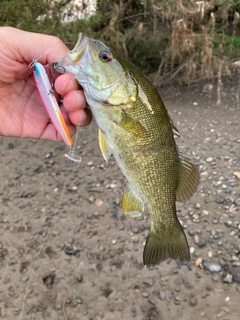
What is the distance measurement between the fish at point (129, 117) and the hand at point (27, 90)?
0.36ft

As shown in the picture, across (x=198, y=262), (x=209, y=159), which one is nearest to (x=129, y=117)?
(x=198, y=262)

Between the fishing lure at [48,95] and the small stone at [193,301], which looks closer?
the fishing lure at [48,95]

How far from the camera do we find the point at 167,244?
193cm

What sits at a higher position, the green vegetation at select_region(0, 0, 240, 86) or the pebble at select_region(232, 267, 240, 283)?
the green vegetation at select_region(0, 0, 240, 86)

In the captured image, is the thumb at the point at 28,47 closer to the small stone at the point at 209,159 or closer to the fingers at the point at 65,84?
the fingers at the point at 65,84

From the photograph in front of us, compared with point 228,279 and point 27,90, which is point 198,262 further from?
point 27,90

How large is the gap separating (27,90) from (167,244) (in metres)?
1.26

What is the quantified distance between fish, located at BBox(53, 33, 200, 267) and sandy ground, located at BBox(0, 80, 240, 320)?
5.54 ft

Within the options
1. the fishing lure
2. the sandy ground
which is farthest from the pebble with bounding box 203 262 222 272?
the fishing lure

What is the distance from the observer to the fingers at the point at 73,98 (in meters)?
1.74

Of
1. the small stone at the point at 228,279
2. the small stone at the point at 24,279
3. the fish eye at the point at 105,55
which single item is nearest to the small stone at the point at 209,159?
the small stone at the point at 228,279

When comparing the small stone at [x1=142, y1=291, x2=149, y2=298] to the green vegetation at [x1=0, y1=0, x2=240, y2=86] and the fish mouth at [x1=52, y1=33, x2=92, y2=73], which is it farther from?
the green vegetation at [x1=0, y1=0, x2=240, y2=86]

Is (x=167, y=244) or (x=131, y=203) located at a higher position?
(x=131, y=203)

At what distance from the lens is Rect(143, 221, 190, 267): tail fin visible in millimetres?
1915
